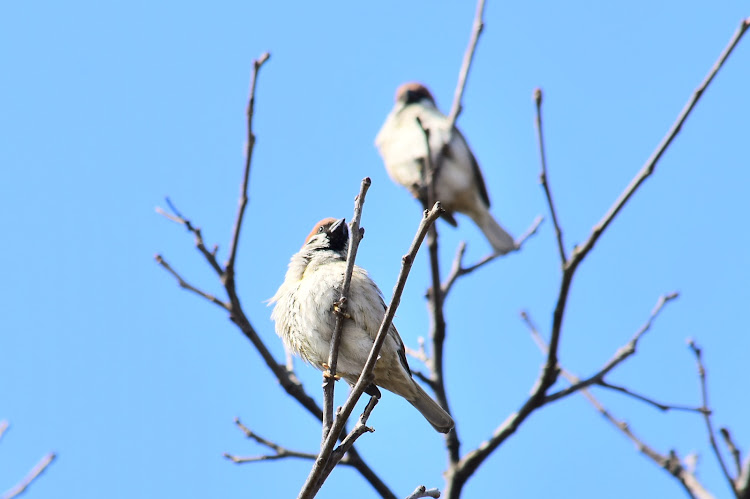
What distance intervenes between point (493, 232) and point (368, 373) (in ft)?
18.9

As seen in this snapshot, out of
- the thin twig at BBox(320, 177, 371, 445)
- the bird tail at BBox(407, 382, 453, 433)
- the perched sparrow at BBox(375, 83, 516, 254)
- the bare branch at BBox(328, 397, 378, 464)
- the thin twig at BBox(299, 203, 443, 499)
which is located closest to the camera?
the thin twig at BBox(299, 203, 443, 499)

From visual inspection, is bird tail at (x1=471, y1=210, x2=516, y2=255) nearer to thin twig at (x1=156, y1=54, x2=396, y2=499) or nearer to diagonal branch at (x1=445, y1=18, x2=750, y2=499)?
diagonal branch at (x1=445, y1=18, x2=750, y2=499)

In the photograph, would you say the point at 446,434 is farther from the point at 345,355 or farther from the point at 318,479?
the point at 318,479

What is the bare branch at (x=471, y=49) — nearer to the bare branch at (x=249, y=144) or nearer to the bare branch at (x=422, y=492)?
the bare branch at (x=249, y=144)

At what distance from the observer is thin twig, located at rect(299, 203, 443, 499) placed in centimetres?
240

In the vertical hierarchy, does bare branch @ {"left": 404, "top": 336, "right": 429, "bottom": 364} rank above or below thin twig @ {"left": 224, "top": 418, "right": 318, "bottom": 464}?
above

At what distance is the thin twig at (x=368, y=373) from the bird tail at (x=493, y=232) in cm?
547

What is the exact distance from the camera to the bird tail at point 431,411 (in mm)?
4452

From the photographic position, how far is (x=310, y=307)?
4.09m

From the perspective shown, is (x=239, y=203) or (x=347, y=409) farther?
(x=239, y=203)

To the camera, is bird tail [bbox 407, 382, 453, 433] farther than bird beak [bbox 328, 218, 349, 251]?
No

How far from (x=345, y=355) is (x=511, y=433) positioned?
3.94ft

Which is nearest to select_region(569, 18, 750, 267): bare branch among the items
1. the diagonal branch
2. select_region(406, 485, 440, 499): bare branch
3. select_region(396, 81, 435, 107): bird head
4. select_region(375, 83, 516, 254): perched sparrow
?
the diagonal branch

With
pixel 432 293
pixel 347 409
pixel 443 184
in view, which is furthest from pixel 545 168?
pixel 443 184
